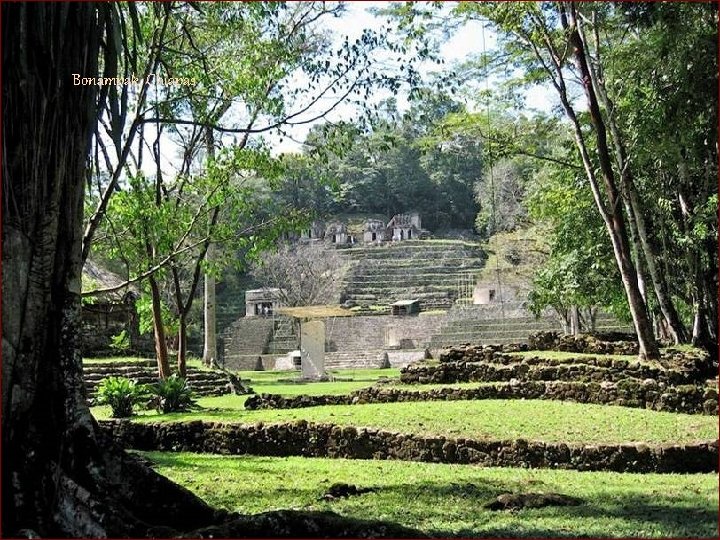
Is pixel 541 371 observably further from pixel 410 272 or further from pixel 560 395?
pixel 410 272

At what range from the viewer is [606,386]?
494 inches

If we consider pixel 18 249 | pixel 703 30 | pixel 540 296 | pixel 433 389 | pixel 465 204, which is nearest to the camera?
pixel 18 249

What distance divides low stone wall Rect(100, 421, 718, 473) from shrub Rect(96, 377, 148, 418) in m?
2.73

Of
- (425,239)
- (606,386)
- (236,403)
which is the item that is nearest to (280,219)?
(236,403)

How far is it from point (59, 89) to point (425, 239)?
188 ft

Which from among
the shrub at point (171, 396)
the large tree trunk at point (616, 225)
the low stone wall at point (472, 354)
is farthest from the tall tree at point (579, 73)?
the shrub at point (171, 396)

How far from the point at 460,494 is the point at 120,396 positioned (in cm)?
891

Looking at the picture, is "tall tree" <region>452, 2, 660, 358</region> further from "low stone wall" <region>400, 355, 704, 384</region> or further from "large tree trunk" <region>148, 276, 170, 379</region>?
"large tree trunk" <region>148, 276, 170, 379</region>

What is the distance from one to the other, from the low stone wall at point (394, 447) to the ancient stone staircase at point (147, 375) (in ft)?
27.7

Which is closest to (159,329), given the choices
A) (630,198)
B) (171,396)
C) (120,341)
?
(120,341)

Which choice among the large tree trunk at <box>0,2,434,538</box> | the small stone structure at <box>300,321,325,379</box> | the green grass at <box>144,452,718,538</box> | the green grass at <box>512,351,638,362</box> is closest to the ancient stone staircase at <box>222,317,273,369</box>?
the small stone structure at <box>300,321,325,379</box>

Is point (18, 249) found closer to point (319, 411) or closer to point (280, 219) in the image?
point (319, 411)

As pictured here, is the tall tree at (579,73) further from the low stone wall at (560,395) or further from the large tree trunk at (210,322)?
the large tree trunk at (210,322)

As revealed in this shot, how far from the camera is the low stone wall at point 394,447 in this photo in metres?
7.54
